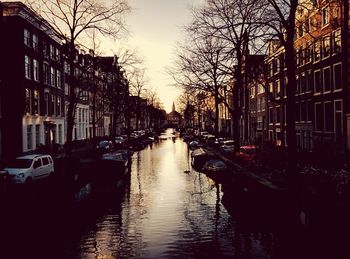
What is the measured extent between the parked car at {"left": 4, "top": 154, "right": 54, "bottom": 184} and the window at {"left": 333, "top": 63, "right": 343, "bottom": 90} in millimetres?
24254

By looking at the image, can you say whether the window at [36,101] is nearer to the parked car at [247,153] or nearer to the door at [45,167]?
the door at [45,167]

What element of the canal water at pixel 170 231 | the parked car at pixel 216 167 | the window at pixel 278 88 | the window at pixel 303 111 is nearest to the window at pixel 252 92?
the window at pixel 278 88

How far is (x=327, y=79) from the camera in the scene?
39.3 meters

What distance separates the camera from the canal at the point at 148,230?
1380 cm

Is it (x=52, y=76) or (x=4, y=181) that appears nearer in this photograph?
(x=4, y=181)

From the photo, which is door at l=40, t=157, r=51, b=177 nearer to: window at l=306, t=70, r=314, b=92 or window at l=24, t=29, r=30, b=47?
window at l=24, t=29, r=30, b=47

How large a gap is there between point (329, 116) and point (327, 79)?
3461 millimetres

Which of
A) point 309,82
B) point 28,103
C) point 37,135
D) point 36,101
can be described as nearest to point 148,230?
point 28,103

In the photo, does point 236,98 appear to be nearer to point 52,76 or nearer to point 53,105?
point 52,76

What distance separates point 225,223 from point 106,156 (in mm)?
19270

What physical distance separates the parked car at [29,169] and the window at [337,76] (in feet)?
79.6

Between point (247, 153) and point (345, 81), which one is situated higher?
point (345, 81)

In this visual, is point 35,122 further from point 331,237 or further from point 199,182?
point 331,237

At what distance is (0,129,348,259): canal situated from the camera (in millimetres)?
13797
